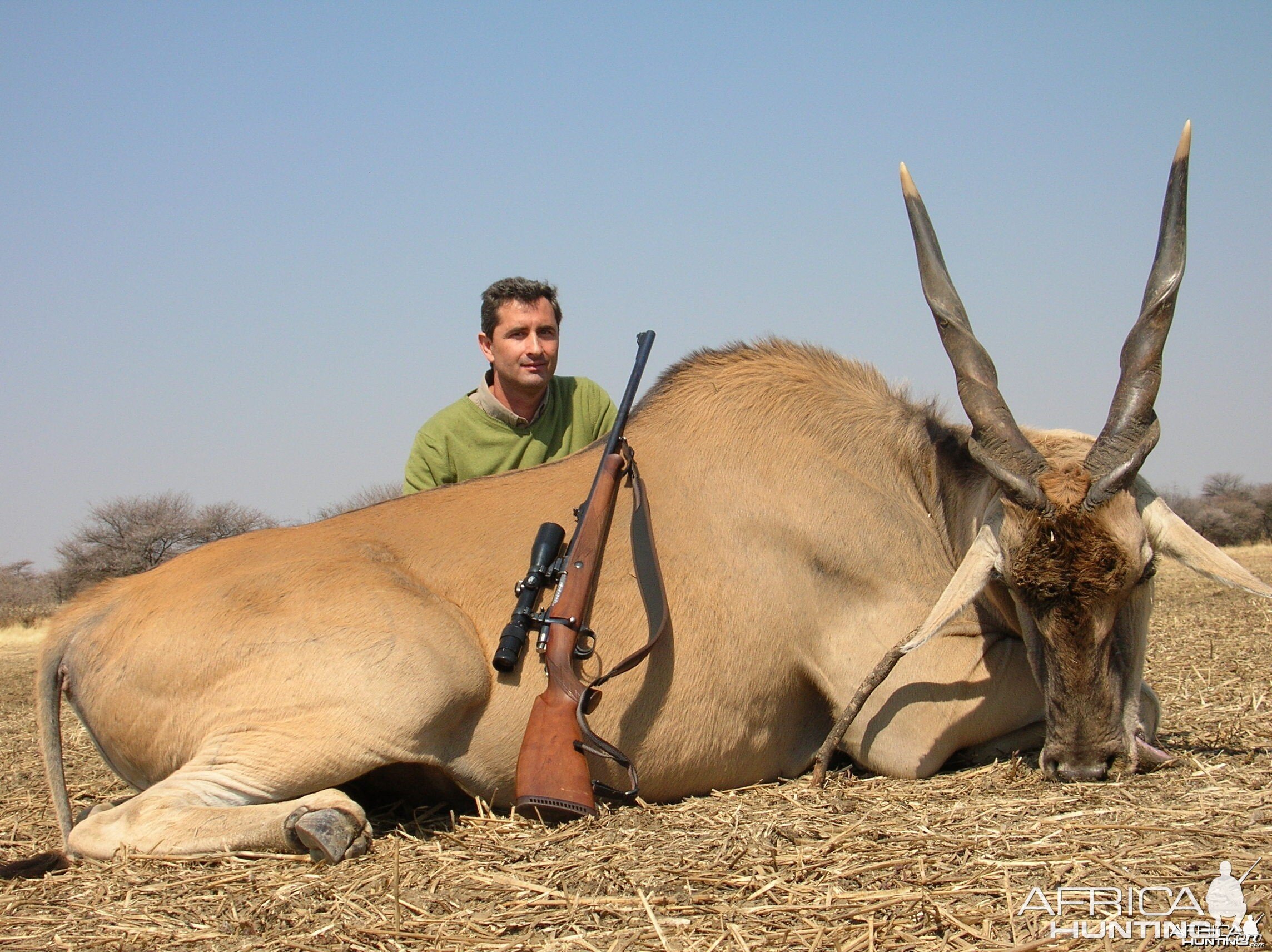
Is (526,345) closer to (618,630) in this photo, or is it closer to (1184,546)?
(618,630)

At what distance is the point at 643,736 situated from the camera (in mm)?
4391

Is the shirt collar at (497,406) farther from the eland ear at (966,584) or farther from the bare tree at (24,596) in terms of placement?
the bare tree at (24,596)

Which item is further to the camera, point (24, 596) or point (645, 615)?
point (24, 596)

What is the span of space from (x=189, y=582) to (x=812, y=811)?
8.47 feet

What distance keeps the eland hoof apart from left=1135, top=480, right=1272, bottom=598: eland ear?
3052 mm

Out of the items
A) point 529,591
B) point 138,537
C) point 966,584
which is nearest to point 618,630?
point 529,591

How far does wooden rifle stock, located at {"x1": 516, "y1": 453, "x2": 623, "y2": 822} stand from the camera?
396 centimetres

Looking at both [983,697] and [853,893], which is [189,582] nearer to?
[853,893]

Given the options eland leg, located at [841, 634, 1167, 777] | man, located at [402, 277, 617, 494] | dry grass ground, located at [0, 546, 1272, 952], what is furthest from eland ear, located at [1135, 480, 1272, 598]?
man, located at [402, 277, 617, 494]

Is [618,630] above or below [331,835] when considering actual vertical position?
above

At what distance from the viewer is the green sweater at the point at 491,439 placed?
686cm

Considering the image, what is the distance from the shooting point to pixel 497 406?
272 inches

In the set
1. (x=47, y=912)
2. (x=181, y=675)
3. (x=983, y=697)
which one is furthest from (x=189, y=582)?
(x=983, y=697)
